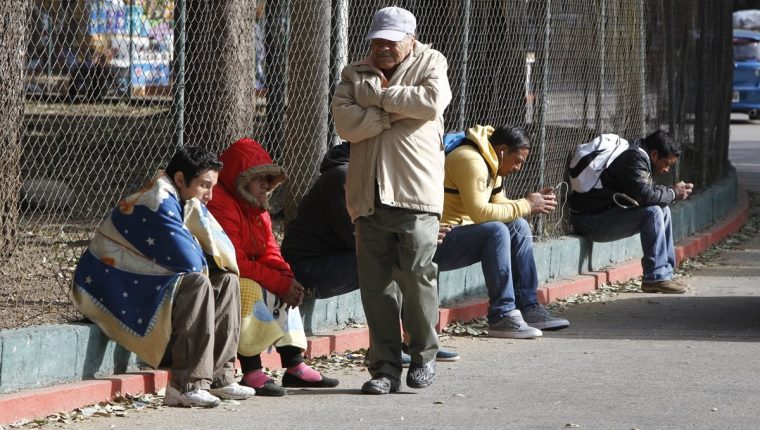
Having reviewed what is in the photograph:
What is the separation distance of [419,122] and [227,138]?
1912 millimetres

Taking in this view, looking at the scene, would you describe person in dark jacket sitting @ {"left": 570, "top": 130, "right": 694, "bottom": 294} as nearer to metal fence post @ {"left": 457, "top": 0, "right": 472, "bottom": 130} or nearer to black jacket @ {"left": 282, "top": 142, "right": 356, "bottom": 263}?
metal fence post @ {"left": 457, "top": 0, "right": 472, "bottom": 130}

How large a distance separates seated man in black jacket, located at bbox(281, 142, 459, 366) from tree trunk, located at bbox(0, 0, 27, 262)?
5.20 feet

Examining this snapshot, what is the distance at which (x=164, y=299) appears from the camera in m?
5.84

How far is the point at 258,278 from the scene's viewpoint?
6359mm

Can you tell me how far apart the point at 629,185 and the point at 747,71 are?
1960cm

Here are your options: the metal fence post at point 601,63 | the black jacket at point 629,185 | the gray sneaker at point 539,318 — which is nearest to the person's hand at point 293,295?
the gray sneaker at point 539,318

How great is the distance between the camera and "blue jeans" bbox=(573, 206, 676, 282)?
32.1 ft

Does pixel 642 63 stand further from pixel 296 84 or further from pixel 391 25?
pixel 391 25

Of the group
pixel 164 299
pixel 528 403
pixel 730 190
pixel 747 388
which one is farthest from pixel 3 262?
pixel 730 190

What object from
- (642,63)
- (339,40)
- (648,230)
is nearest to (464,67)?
(339,40)

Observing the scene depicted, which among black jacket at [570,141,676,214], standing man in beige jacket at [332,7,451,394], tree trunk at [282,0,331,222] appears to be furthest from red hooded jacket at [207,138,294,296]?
black jacket at [570,141,676,214]

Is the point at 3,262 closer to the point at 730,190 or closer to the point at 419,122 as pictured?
the point at 419,122

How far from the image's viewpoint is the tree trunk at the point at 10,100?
6.97 m

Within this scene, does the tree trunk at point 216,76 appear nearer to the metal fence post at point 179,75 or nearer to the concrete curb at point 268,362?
the metal fence post at point 179,75
